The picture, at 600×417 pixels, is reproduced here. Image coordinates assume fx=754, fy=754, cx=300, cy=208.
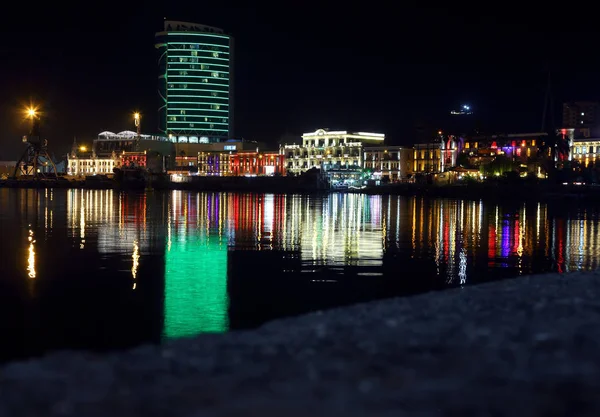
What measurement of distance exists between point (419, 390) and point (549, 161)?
12774cm

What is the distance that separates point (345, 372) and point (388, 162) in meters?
175

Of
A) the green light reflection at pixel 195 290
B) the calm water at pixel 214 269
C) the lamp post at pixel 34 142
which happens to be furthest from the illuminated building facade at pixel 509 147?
the green light reflection at pixel 195 290

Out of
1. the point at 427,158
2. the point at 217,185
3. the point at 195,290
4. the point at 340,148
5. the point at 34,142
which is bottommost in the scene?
the point at 195,290

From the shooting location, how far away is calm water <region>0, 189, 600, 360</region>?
12398 mm

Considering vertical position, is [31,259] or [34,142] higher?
[34,142]

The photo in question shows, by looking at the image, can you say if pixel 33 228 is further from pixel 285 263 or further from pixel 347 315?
pixel 347 315

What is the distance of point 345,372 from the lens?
6875 millimetres

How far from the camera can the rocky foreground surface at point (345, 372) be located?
5938mm

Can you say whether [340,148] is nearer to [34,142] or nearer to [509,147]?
[509,147]

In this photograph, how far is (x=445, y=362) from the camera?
7.24 m

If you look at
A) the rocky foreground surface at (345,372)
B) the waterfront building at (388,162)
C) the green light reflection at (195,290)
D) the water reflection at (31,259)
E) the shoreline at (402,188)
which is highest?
the waterfront building at (388,162)

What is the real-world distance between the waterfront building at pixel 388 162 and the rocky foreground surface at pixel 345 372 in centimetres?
16283

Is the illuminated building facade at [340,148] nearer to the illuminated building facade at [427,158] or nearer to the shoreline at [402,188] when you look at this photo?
the illuminated building facade at [427,158]

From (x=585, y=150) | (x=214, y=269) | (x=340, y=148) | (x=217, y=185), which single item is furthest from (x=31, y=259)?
(x=340, y=148)
